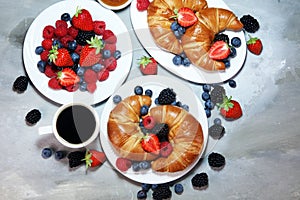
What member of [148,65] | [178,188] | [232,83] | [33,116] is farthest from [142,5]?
[178,188]

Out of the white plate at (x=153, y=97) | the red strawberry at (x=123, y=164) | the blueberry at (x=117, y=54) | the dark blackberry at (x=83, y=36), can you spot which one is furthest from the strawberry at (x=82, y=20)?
the red strawberry at (x=123, y=164)

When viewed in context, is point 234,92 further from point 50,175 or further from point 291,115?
point 50,175

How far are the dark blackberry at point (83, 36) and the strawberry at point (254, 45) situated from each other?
0.55 meters

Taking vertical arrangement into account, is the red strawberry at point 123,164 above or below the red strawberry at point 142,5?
below

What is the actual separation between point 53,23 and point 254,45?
700 millimetres

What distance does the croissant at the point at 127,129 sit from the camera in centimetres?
164

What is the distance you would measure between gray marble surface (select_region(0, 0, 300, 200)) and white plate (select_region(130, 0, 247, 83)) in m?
0.04

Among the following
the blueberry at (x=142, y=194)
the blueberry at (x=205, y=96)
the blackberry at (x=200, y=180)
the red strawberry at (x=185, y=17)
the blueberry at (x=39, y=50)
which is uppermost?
the red strawberry at (x=185, y=17)

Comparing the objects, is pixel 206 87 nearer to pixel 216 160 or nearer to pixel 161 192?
pixel 216 160

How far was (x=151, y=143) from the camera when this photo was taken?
1608 mm

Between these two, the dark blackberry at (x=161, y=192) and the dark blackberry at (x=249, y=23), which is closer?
the dark blackberry at (x=161, y=192)

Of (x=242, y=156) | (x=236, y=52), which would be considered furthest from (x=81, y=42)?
(x=242, y=156)

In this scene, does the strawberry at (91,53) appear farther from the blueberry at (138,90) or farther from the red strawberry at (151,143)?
the red strawberry at (151,143)

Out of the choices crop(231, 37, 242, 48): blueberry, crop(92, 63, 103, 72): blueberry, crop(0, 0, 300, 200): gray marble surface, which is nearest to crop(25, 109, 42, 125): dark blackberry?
crop(0, 0, 300, 200): gray marble surface
